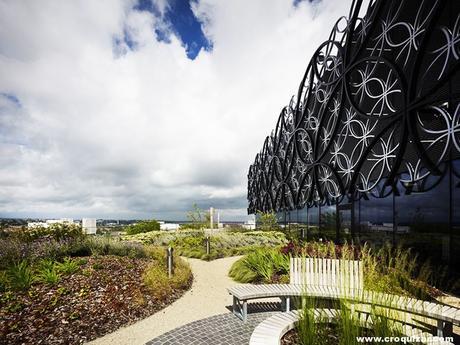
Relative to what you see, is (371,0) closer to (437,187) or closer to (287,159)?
(437,187)

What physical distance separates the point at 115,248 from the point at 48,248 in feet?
7.40

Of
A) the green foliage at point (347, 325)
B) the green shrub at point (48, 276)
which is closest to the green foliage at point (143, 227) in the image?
the green shrub at point (48, 276)

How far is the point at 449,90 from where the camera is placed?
307 inches

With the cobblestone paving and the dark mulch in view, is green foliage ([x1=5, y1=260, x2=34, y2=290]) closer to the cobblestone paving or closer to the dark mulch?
the dark mulch

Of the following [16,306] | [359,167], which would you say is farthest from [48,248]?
[359,167]

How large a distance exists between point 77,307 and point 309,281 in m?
5.03

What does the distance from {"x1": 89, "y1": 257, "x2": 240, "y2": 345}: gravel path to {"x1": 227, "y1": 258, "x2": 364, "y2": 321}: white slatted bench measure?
87 centimetres

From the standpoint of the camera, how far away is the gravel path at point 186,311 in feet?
17.0

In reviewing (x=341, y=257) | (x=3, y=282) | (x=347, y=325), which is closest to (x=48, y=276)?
(x=3, y=282)

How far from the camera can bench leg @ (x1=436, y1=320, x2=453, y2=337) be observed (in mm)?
4430

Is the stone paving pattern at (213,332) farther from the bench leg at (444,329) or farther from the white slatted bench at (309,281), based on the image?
the bench leg at (444,329)

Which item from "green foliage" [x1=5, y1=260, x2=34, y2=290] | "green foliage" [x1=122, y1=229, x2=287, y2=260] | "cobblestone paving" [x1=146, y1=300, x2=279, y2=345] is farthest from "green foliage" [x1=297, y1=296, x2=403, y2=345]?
"green foliage" [x1=122, y1=229, x2=287, y2=260]

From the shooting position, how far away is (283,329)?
411 cm

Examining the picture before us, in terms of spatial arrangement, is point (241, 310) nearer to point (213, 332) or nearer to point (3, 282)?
point (213, 332)
